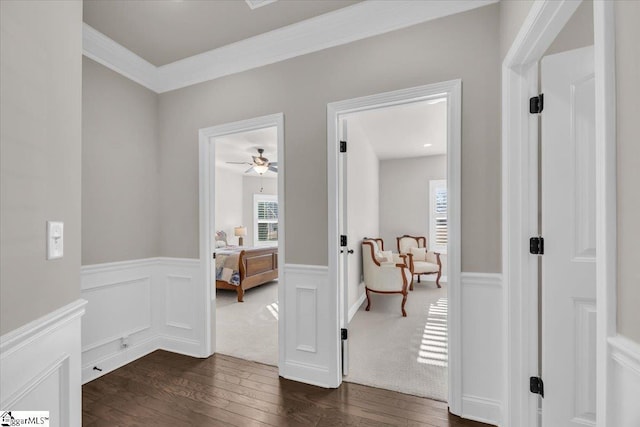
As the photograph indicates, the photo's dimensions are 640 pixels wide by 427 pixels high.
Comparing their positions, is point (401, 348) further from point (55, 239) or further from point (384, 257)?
point (55, 239)

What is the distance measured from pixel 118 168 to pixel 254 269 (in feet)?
9.73

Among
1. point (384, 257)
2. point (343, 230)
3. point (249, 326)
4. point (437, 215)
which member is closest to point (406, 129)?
point (384, 257)

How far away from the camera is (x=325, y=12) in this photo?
2125 mm

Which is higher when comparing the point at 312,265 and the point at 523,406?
the point at 312,265

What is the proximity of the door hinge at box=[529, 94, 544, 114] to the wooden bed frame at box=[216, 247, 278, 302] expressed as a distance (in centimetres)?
424

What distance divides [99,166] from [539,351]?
333cm

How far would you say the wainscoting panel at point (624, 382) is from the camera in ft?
2.17

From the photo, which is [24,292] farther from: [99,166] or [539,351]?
[539,351]

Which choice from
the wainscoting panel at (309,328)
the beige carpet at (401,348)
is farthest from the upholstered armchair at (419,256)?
the wainscoting panel at (309,328)

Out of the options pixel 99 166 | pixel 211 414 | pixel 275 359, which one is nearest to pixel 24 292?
pixel 211 414

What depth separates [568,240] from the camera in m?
1.45

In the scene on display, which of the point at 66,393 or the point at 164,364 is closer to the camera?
the point at 66,393

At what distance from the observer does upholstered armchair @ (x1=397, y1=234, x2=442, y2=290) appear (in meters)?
5.17

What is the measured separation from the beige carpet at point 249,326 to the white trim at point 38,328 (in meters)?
1.87
